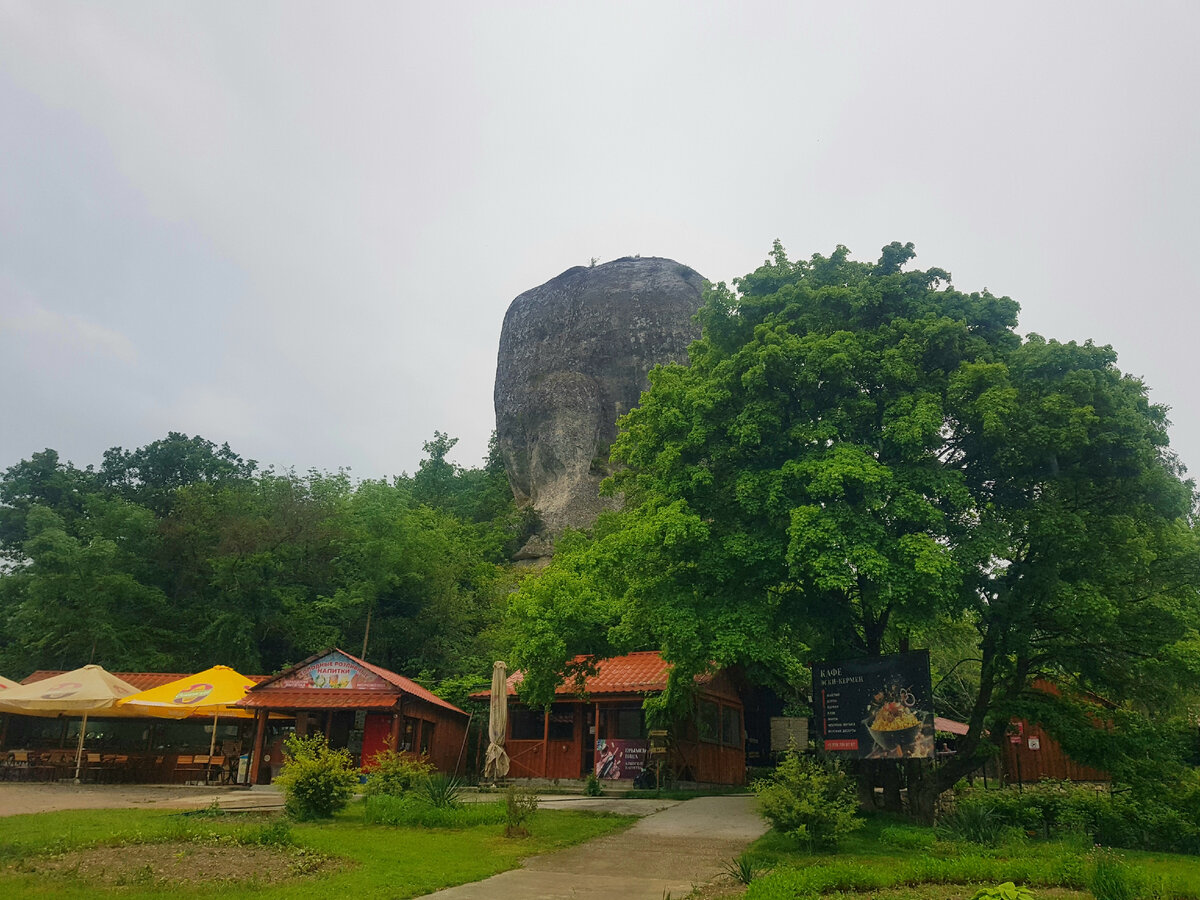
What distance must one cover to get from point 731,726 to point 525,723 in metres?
6.72

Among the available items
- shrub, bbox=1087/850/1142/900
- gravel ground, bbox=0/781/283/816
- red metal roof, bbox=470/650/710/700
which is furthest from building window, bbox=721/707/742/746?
shrub, bbox=1087/850/1142/900

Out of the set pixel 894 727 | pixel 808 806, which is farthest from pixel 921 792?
pixel 808 806

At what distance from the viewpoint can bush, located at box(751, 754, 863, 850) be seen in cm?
1202

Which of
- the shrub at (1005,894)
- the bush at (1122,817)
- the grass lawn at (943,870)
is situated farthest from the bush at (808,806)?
the shrub at (1005,894)

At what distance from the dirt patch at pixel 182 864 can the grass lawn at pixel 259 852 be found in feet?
0.06

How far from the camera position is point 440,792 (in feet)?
48.5

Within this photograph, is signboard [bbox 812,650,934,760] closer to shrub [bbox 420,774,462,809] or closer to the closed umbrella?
the closed umbrella

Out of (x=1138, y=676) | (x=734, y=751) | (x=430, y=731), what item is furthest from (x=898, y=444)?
(x=430, y=731)

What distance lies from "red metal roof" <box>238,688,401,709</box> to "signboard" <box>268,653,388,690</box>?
148mm

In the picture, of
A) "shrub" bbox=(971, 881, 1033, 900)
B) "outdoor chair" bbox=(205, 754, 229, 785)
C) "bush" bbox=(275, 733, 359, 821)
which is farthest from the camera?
"outdoor chair" bbox=(205, 754, 229, 785)

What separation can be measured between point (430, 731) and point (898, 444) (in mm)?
17883

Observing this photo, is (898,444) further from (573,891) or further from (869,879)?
(573,891)

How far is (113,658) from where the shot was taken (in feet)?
102

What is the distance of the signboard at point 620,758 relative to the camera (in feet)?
76.2
